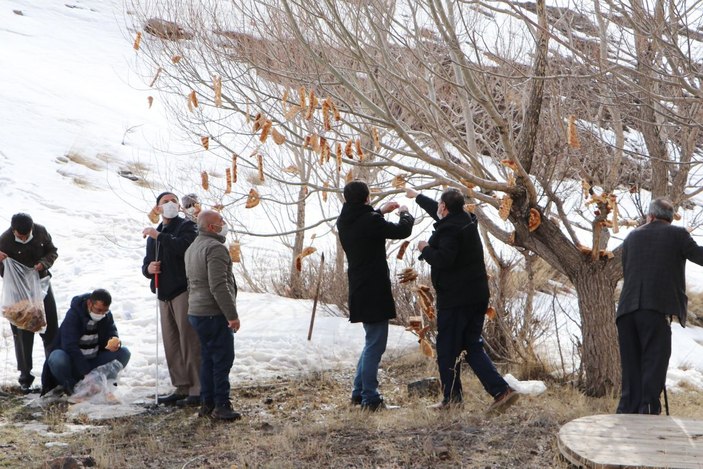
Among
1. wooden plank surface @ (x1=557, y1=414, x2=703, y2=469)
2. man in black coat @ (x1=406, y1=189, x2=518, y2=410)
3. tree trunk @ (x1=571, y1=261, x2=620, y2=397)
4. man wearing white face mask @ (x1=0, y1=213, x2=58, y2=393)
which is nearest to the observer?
wooden plank surface @ (x1=557, y1=414, x2=703, y2=469)

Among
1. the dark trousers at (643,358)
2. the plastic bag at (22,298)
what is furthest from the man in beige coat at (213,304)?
the dark trousers at (643,358)

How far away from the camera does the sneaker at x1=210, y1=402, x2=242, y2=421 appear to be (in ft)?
22.2

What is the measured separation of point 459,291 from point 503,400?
2.78 ft

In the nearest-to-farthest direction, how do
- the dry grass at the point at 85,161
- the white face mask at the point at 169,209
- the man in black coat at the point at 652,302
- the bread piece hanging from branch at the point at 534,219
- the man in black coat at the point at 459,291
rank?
the man in black coat at the point at 652,302 < the man in black coat at the point at 459,291 < the bread piece hanging from branch at the point at 534,219 < the white face mask at the point at 169,209 < the dry grass at the point at 85,161

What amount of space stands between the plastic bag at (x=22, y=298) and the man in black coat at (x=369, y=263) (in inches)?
114

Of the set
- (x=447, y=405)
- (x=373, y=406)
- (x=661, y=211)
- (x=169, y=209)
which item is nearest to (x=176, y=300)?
(x=169, y=209)

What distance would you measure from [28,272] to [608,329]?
5.10 meters

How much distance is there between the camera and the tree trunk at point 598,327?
7695 millimetres

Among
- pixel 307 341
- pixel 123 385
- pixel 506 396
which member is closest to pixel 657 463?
pixel 506 396

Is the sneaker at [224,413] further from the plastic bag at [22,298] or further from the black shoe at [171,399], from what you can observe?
the plastic bag at [22,298]

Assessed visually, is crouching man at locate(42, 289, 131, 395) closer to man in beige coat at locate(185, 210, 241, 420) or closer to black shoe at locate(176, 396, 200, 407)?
black shoe at locate(176, 396, 200, 407)

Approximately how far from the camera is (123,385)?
26.9ft

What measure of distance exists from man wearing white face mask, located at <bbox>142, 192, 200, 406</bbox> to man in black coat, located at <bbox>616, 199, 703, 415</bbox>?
3404 mm

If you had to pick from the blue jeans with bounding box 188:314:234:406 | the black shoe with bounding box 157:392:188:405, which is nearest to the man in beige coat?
the blue jeans with bounding box 188:314:234:406
